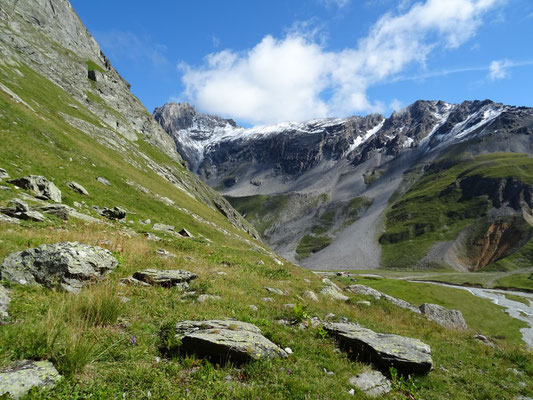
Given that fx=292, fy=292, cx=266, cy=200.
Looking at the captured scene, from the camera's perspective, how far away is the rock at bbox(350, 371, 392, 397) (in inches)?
340

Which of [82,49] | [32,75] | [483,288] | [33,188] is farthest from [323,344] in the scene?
[82,49]

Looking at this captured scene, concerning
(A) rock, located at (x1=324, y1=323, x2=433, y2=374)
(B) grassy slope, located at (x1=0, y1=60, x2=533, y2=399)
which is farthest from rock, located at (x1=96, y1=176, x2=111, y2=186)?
(A) rock, located at (x1=324, y1=323, x2=433, y2=374)

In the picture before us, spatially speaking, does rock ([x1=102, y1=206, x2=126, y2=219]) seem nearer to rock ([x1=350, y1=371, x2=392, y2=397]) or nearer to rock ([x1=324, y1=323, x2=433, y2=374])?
rock ([x1=324, y1=323, x2=433, y2=374])

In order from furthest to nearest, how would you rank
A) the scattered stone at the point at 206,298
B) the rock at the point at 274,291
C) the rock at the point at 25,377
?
1. the rock at the point at 274,291
2. the scattered stone at the point at 206,298
3. the rock at the point at 25,377

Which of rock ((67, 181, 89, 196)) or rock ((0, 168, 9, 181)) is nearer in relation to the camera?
rock ((0, 168, 9, 181))

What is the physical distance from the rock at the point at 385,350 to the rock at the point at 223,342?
10.5ft

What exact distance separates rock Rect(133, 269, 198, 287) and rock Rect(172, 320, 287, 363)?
158 inches

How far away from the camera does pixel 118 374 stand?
648 centimetres

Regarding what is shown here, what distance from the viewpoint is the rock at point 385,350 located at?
33.1ft

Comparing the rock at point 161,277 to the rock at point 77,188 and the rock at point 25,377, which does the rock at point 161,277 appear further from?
the rock at point 77,188

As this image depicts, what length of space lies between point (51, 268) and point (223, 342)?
20.3 ft

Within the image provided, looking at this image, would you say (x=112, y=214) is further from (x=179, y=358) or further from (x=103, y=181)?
(x=179, y=358)

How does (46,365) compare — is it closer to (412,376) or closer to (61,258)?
(61,258)

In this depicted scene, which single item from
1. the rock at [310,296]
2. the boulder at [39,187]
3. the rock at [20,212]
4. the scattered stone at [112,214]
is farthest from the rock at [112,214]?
the rock at [310,296]
